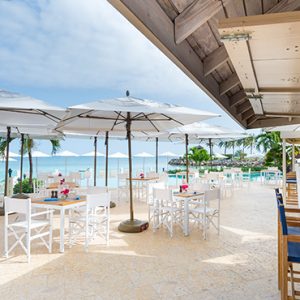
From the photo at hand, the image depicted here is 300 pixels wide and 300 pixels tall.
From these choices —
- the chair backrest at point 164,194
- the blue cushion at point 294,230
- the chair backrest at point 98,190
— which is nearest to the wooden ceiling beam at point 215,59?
the blue cushion at point 294,230

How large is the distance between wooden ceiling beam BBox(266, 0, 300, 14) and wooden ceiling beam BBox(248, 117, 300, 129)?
4000 millimetres

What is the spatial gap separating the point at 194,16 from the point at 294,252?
2035 mm

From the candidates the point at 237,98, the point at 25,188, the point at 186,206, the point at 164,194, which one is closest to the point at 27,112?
the point at 164,194

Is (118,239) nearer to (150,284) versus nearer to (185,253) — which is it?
(185,253)

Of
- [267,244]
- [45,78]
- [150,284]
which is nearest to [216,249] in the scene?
[267,244]

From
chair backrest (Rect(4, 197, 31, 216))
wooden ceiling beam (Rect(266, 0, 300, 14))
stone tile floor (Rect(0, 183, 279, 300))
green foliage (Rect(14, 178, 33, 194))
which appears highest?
wooden ceiling beam (Rect(266, 0, 300, 14))

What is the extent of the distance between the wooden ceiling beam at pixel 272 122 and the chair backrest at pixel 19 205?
4870 mm

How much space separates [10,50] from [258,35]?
41798mm

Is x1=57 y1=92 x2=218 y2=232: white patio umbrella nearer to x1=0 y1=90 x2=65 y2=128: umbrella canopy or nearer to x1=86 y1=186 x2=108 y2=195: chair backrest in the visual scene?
x1=0 y1=90 x2=65 y2=128: umbrella canopy

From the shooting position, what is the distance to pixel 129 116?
629 centimetres

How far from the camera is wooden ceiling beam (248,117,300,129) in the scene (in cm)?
605

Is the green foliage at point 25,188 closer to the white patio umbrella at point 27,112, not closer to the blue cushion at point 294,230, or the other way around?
the white patio umbrella at point 27,112

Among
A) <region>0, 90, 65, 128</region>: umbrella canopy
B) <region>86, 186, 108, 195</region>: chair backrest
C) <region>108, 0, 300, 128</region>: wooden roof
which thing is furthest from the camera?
<region>86, 186, 108, 195</region>: chair backrest

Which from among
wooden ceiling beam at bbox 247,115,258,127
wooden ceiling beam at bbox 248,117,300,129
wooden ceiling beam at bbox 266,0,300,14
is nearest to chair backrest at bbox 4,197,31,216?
wooden ceiling beam at bbox 266,0,300,14
